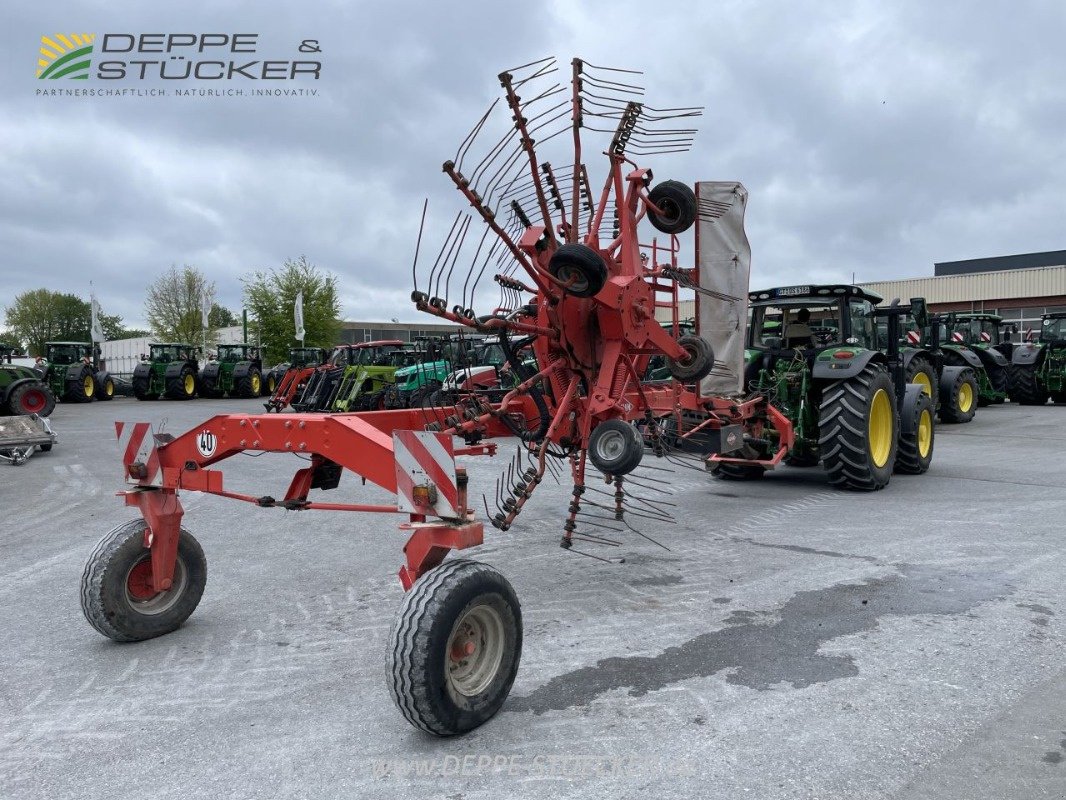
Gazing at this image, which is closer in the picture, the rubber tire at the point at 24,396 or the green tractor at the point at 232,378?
the rubber tire at the point at 24,396

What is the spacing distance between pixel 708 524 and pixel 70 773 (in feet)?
16.6

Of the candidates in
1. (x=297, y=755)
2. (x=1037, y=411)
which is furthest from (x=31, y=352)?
(x=297, y=755)

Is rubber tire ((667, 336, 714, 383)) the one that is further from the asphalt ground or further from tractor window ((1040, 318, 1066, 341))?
tractor window ((1040, 318, 1066, 341))

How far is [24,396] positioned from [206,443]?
1595 centimetres

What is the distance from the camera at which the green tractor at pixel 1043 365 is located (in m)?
18.8

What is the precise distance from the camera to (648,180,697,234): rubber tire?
20.7 ft

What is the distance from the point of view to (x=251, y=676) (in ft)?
12.1

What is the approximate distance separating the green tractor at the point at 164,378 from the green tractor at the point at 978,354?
23057mm

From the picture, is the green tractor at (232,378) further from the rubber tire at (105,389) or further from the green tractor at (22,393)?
the green tractor at (22,393)

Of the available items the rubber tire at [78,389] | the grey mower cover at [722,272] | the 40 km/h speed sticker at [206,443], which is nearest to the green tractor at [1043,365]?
the grey mower cover at [722,272]

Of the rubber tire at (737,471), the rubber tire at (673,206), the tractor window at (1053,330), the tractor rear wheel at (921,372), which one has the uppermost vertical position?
the rubber tire at (673,206)

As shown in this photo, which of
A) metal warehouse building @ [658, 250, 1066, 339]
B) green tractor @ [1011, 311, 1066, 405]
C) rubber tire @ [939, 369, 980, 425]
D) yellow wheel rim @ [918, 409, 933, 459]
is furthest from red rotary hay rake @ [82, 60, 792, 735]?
metal warehouse building @ [658, 250, 1066, 339]

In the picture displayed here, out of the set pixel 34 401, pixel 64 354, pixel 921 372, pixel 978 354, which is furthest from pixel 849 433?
pixel 64 354

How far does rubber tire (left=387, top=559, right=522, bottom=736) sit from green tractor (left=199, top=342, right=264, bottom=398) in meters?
27.6
